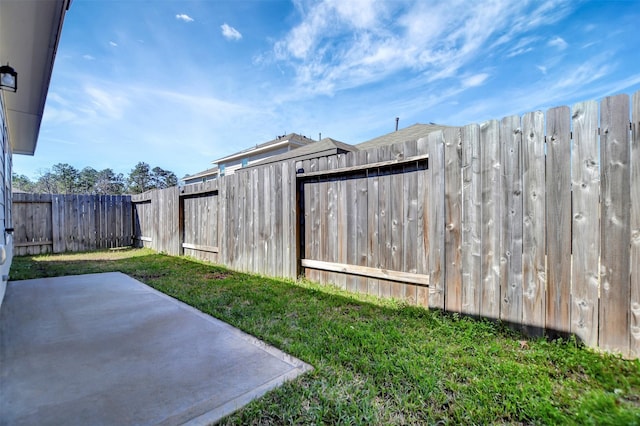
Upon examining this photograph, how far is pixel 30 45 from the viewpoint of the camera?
3104mm

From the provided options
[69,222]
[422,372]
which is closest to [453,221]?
[422,372]

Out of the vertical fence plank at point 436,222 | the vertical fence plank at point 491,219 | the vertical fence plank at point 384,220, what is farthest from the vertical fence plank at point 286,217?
the vertical fence plank at point 491,219

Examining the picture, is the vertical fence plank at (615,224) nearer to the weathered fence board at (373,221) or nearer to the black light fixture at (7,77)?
the weathered fence board at (373,221)

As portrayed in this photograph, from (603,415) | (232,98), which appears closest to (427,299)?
(603,415)

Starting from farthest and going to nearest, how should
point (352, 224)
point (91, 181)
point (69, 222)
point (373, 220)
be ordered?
1. point (91, 181)
2. point (69, 222)
3. point (352, 224)
4. point (373, 220)

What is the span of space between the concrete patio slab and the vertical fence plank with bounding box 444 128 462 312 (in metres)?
1.67

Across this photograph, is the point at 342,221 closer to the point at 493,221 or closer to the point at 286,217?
the point at 286,217

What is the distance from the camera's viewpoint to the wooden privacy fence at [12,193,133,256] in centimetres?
787

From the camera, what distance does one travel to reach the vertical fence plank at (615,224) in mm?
1887

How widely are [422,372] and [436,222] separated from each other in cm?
154

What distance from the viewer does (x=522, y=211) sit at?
7.61 feet

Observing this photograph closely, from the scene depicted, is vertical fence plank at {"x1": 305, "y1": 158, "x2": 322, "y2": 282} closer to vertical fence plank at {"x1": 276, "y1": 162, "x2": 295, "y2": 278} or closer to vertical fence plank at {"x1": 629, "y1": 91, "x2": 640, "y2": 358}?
vertical fence plank at {"x1": 276, "y1": 162, "x2": 295, "y2": 278}

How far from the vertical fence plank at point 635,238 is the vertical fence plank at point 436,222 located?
4.16 feet

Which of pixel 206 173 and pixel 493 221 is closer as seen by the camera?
pixel 493 221
